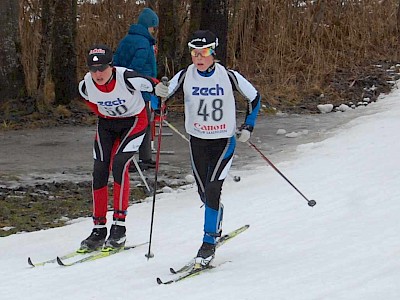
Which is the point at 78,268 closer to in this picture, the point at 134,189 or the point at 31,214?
the point at 31,214

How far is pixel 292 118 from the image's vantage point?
13.1 m

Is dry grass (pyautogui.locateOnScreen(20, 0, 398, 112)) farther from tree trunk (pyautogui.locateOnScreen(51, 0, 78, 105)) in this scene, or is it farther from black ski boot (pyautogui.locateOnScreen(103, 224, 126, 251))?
black ski boot (pyautogui.locateOnScreen(103, 224, 126, 251))

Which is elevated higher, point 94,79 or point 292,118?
point 94,79

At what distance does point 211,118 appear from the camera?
5656 millimetres

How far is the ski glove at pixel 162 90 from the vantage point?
229 inches

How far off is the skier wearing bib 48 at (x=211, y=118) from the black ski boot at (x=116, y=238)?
0.95 metres

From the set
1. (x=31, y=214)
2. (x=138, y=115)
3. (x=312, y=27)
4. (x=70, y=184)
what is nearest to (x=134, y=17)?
(x=312, y=27)

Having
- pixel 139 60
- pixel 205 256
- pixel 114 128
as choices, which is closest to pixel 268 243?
pixel 205 256

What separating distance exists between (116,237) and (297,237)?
1439 millimetres

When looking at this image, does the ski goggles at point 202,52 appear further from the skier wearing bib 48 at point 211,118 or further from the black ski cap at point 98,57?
the black ski cap at point 98,57

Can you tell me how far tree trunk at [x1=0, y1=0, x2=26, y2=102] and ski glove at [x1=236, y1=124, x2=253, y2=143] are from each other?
7905mm

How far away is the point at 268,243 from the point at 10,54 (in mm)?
7921

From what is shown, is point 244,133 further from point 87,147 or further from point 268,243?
point 87,147

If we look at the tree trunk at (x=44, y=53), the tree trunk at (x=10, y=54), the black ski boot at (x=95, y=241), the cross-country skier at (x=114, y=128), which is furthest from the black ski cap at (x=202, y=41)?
the tree trunk at (x=44, y=53)
